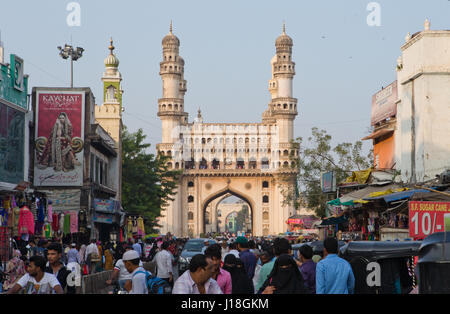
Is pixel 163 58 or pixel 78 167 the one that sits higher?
pixel 163 58

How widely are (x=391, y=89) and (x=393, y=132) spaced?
192 cm

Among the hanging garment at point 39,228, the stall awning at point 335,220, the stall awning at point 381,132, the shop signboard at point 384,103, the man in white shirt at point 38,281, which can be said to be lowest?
the man in white shirt at point 38,281

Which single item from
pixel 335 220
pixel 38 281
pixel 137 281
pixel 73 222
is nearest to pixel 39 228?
pixel 73 222

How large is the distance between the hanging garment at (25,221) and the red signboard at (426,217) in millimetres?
10981

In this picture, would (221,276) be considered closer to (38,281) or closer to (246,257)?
(38,281)

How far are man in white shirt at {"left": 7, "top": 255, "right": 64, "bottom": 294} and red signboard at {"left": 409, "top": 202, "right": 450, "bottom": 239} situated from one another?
22.0 ft

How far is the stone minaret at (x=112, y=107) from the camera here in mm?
42062

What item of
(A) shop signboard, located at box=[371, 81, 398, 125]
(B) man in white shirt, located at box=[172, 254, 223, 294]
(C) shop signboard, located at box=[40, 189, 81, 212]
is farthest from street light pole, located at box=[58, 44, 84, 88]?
(B) man in white shirt, located at box=[172, 254, 223, 294]

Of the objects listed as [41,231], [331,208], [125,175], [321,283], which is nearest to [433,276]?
[321,283]

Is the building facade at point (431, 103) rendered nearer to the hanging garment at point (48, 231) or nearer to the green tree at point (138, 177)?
the hanging garment at point (48, 231)

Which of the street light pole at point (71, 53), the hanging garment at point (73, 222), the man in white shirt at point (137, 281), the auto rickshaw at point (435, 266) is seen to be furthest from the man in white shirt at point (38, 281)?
the street light pole at point (71, 53)

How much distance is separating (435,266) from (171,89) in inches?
3052

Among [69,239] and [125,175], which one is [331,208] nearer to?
[69,239]

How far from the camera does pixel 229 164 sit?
8456cm
